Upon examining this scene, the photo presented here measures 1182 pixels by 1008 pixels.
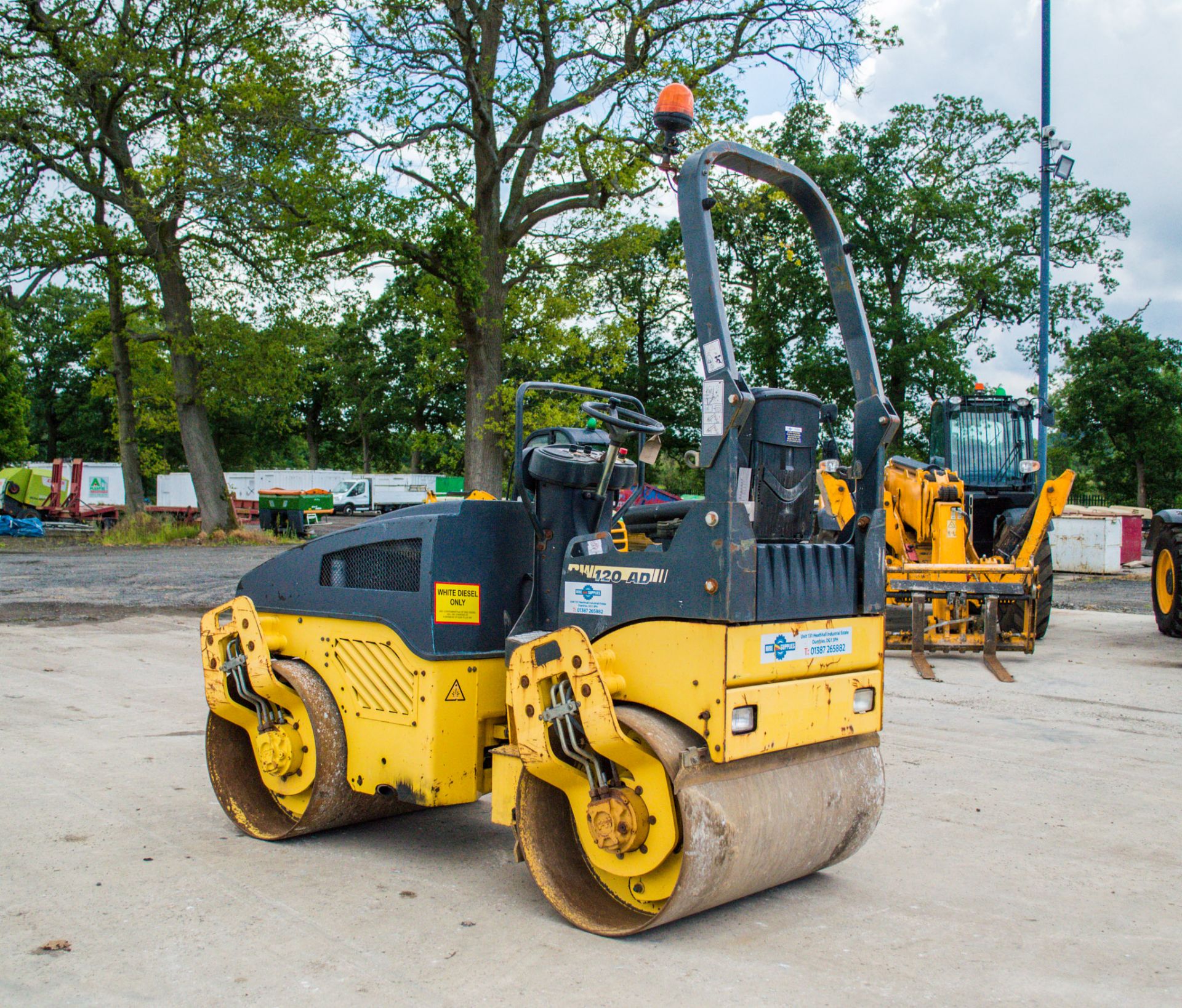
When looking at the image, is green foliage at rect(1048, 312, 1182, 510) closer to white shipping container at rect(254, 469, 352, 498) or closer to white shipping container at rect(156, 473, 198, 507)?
white shipping container at rect(254, 469, 352, 498)

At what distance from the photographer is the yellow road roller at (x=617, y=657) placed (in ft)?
12.0

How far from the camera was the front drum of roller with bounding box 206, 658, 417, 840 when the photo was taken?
4773mm


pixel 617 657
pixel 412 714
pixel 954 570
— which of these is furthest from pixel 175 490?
pixel 617 657

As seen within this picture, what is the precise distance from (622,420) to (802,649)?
3.79 ft

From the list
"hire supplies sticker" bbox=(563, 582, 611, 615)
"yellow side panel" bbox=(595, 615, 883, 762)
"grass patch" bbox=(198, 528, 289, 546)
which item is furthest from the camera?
"grass patch" bbox=(198, 528, 289, 546)

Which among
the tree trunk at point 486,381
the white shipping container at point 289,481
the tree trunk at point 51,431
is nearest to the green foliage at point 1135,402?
the tree trunk at point 486,381

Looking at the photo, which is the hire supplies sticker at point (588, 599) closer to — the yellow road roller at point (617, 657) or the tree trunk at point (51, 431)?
the yellow road roller at point (617, 657)

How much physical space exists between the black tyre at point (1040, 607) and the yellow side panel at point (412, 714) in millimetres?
9033

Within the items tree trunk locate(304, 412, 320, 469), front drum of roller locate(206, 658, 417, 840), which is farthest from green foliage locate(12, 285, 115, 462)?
front drum of roller locate(206, 658, 417, 840)

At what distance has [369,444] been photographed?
65938mm

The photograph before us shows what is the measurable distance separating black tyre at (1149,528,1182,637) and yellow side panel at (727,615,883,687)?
9543 millimetres

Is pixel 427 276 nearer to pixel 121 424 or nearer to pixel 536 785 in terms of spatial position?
pixel 121 424

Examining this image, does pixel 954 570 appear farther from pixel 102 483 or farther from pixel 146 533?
pixel 102 483

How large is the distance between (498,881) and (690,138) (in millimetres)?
18557
